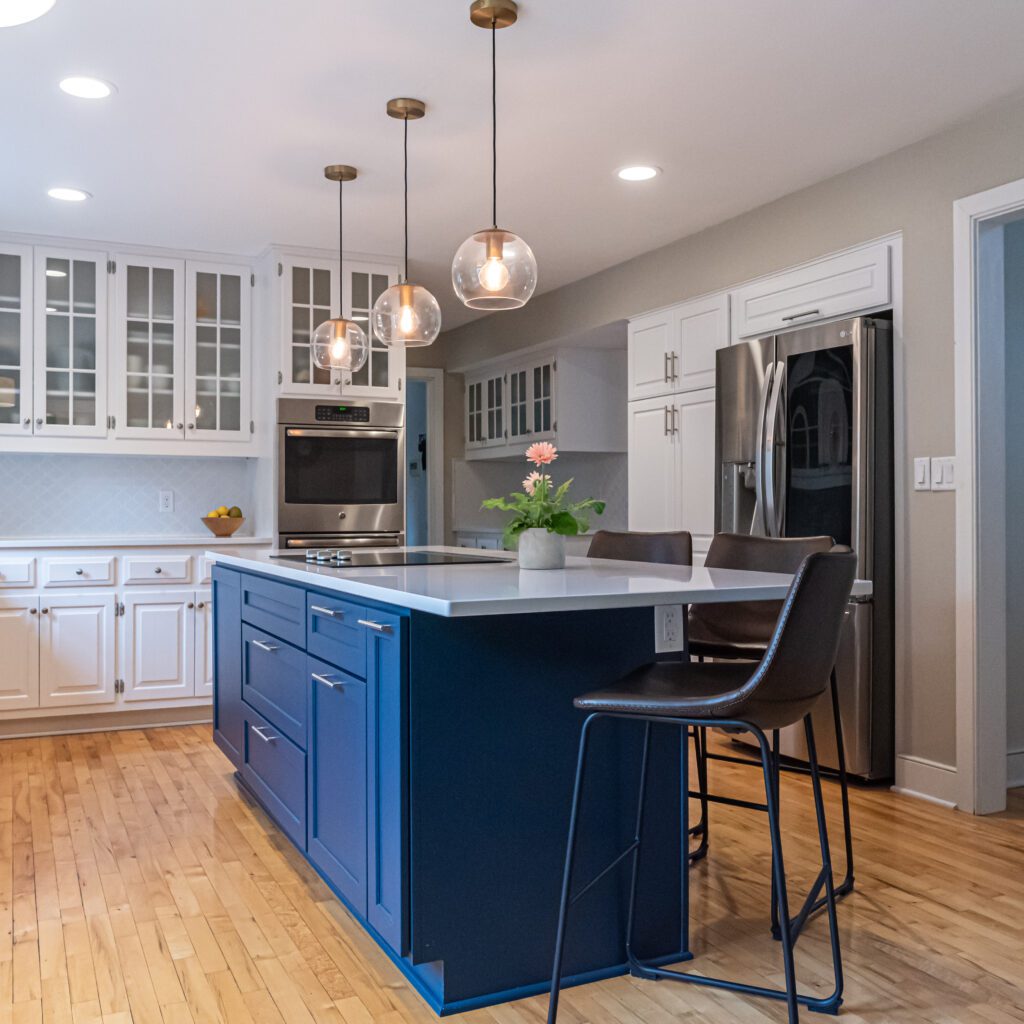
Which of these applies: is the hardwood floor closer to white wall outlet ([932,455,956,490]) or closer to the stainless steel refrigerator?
the stainless steel refrigerator

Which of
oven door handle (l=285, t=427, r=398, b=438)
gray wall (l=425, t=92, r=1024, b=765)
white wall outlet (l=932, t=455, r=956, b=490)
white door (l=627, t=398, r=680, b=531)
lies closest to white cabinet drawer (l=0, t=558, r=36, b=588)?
oven door handle (l=285, t=427, r=398, b=438)

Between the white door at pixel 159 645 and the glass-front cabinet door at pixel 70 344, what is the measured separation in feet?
2.95

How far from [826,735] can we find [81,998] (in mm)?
2620

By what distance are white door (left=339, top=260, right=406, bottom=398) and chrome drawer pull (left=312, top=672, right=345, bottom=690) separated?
2918 mm

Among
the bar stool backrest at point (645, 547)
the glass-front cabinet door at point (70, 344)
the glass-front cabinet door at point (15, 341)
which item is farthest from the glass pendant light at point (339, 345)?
the glass-front cabinet door at point (15, 341)

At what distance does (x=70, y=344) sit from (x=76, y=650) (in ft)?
4.84

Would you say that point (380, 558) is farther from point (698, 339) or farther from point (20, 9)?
point (698, 339)

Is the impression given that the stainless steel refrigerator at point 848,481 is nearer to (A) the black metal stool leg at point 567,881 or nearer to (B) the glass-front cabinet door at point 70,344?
(A) the black metal stool leg at point 567,881

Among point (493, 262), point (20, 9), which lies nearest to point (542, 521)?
point (493, 262)

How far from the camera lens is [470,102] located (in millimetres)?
3297

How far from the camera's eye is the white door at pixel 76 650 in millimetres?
4637

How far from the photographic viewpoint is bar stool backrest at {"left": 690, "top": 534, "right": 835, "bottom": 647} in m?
2.83

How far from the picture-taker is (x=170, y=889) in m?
2.68

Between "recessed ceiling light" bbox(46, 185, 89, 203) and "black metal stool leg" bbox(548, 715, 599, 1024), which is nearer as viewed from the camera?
"black metal stool leg" bbox(548, 715, 599, 1024)
